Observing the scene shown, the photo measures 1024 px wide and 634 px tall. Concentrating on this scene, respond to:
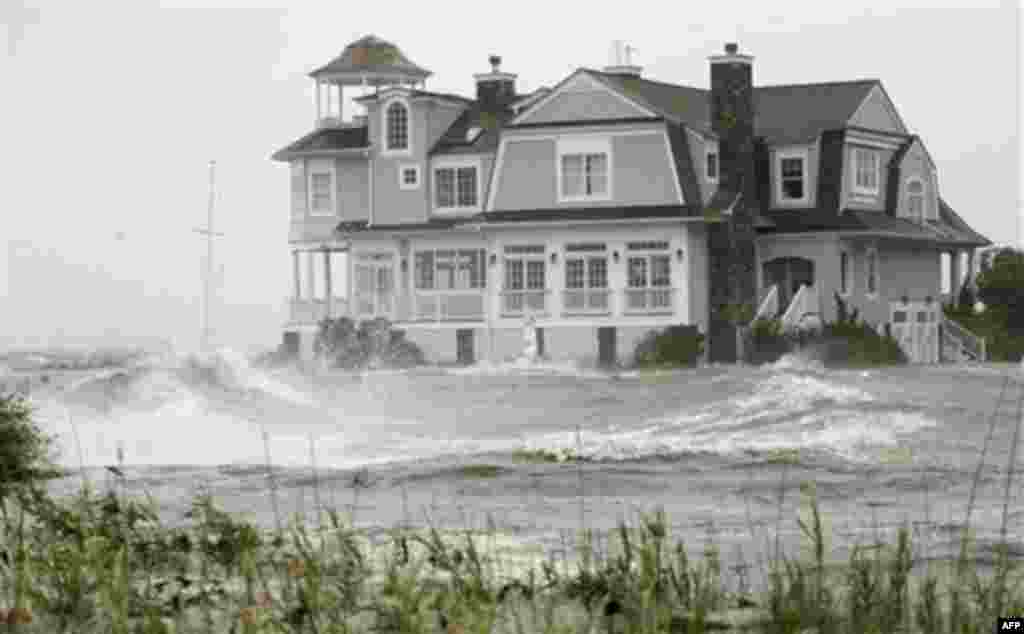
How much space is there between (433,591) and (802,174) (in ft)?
155

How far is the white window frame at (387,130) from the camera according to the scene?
5819cm

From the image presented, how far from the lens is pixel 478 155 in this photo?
57.8 m

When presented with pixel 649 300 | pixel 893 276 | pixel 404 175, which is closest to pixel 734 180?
pixel 649 300

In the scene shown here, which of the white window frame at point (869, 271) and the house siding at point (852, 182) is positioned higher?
the house siding at point (852, 182)

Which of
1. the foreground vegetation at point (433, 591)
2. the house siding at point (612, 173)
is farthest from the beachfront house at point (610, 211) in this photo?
the foreground vegetation at point (433, 591)

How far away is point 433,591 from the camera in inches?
362

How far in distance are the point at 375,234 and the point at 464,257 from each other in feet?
8.23

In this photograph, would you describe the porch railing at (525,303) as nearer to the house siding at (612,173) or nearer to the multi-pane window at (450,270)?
the house siding at (612,173)

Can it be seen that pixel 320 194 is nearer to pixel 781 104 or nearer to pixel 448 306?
pixel 448 306

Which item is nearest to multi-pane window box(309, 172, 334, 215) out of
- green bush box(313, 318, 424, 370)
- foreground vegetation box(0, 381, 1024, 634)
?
green bush box(313, 318, 424, 370)

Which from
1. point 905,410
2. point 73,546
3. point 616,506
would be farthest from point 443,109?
point 73,546

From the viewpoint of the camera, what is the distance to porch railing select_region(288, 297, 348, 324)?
57.3m

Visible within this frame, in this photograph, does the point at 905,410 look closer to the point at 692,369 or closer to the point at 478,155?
the point at 692,369

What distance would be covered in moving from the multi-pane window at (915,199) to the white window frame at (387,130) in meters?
12.9
